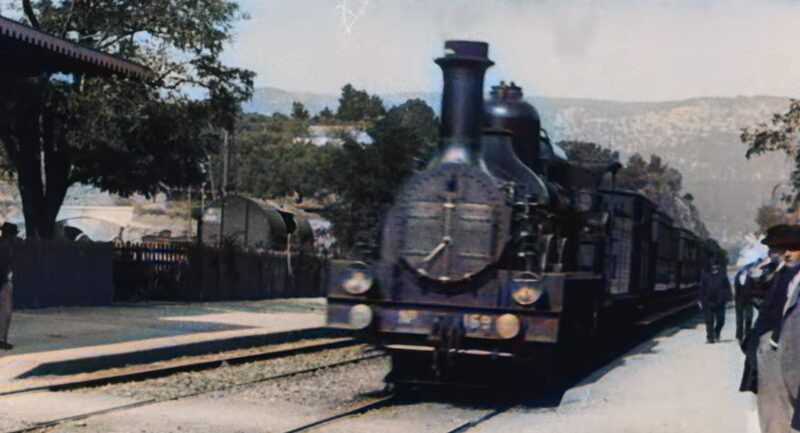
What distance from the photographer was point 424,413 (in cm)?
1280

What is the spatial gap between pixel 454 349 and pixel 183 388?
3428 mm

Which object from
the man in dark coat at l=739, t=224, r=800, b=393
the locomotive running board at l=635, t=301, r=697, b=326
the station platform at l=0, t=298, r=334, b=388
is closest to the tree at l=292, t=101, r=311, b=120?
the locomotive running board at l=635, t=301, r=697, b=326

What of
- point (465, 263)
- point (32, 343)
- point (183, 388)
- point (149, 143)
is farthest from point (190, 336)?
point (149, 143)

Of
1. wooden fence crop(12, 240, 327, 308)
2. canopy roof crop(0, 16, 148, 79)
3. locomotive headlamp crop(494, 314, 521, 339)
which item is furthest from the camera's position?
wooden fence crop(12, 240, 327, 308)

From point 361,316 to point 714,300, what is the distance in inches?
437

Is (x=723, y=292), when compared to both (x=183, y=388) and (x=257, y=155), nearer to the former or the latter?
(x=183, y=388)

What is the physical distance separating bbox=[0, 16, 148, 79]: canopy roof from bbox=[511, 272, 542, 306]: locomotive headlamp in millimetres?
7411

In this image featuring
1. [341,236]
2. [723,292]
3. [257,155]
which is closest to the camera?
[723,292]

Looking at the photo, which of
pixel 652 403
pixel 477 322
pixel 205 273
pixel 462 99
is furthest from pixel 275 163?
pixel 652 403

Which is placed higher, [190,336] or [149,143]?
[149,143]

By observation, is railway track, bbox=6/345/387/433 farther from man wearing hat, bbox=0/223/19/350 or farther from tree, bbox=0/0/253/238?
tree, bbox=0/0/253/238

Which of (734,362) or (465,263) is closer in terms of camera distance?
(465,263)

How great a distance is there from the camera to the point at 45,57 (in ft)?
59.7

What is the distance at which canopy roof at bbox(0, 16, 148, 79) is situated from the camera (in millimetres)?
16078
